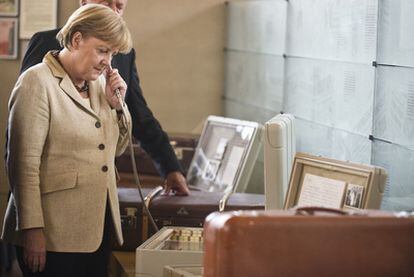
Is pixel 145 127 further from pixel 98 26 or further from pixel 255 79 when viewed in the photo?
pixel 255 79

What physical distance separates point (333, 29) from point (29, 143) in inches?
52.0

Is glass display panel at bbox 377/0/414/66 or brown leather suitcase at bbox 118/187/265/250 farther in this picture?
brown leather suitcase at bbox 118/187/265/250

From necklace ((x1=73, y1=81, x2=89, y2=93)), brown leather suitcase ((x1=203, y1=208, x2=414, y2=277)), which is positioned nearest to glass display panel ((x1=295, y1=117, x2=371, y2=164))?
necklace ((x1=73, y1=81, x2=89, y2=93))

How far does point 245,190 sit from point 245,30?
1.02 metres

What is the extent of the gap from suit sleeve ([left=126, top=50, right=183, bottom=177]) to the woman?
2.12 feet

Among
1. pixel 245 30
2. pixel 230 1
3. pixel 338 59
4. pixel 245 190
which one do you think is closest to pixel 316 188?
pixel 338 59

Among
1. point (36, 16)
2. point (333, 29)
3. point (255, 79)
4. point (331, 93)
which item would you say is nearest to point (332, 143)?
point (331, 93)

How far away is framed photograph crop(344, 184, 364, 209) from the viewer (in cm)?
232

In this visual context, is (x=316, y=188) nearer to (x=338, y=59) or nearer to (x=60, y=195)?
(x=60, y=195)

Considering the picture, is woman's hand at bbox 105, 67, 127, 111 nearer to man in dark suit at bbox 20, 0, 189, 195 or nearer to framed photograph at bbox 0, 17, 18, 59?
man in dark suit at bbox 20, 0, 189, 195

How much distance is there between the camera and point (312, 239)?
1828mm

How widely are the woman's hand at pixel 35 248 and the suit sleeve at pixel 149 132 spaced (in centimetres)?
89

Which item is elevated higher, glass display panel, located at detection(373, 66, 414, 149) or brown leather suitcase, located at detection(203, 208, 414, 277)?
glass display panel, located at detection(373, 66, 414, 149)

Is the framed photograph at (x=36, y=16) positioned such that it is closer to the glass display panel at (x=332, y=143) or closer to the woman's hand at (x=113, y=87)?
the glass display panel at (x=332, y=143)
